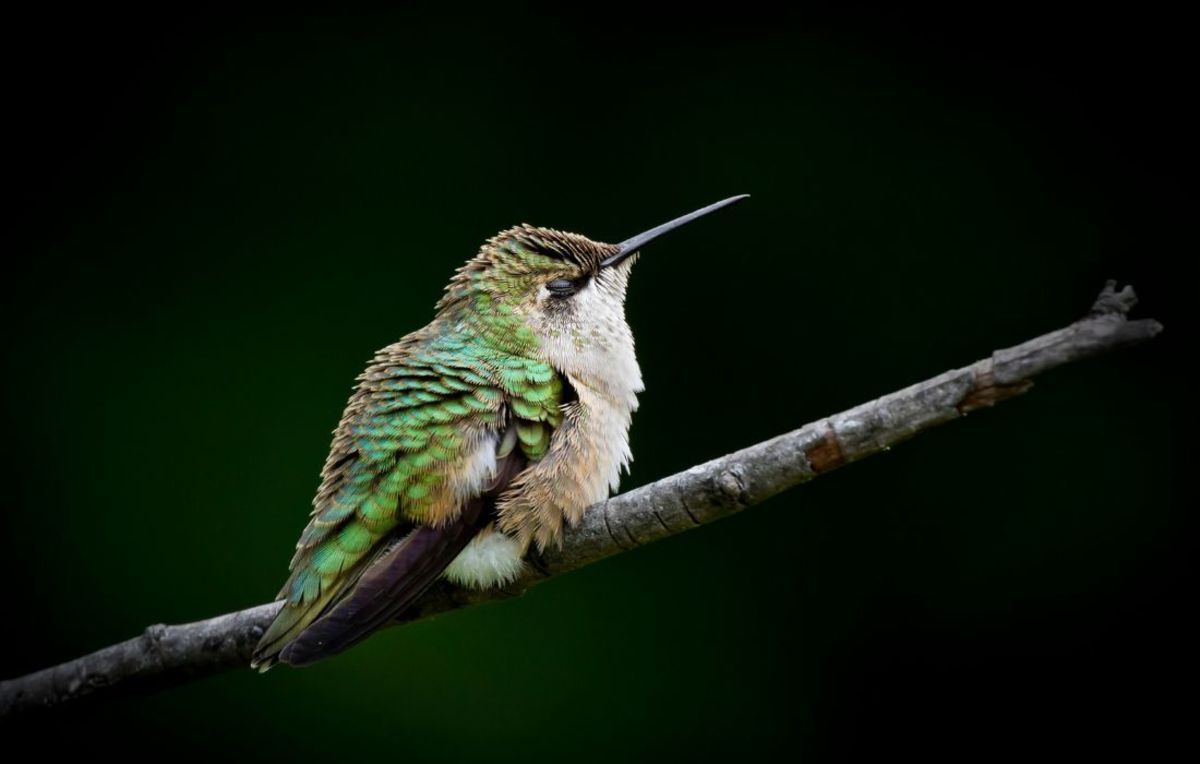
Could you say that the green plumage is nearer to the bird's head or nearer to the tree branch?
the bird's head

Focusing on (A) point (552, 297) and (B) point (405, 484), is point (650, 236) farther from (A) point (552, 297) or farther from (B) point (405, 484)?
(B) point (405, 484)

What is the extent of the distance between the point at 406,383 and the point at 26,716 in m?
1.25

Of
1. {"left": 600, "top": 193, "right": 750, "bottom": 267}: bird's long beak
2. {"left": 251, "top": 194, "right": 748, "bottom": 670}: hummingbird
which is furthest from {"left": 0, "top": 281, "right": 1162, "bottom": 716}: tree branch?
{"left": 600, "top": 193, "right": 750, "bottom": 267}: bird's long beak

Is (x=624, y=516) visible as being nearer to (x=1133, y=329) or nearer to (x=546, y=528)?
(x=546, y=528)

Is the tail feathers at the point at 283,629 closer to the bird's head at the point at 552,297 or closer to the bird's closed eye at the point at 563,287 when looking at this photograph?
the bird's head at the point at 552,297

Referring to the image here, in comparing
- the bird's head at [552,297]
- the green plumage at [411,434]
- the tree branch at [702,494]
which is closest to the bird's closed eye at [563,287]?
the bird's head at [552,297]

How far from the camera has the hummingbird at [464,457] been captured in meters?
2.35

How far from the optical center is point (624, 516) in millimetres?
2252

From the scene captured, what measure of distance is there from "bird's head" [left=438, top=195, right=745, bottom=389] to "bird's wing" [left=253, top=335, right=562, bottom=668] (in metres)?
0.15

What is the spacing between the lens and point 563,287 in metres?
3.18

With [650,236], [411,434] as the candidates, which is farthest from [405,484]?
[650,236]

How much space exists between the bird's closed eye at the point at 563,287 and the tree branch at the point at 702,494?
92 centimetres

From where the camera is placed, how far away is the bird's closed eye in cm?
315

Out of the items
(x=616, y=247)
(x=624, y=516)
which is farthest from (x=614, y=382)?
(x=624, y=516)
